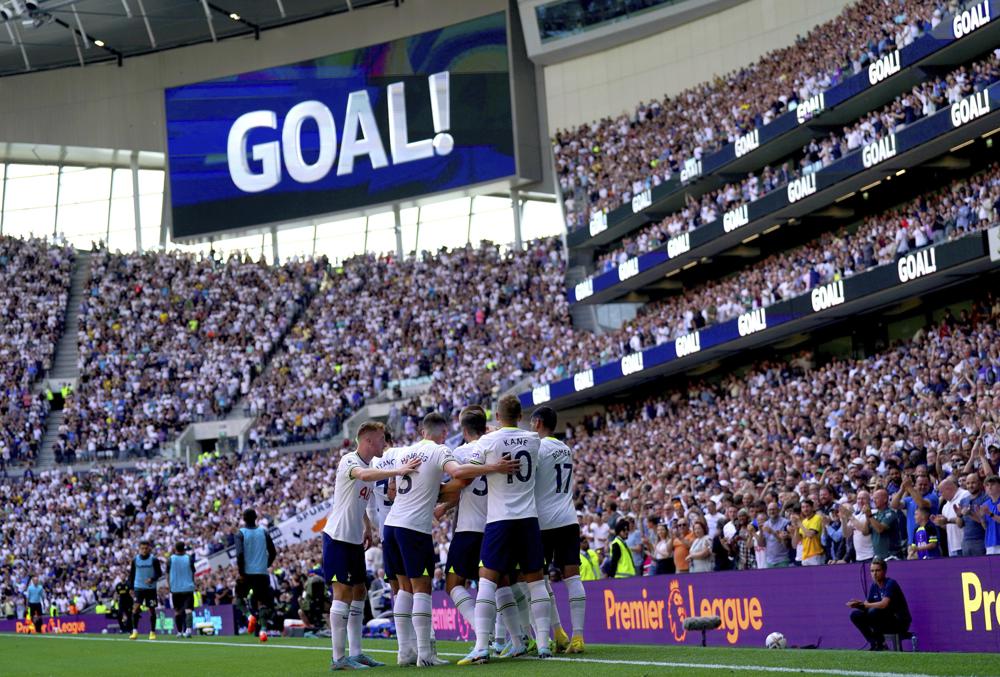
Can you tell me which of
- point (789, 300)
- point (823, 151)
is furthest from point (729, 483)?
point (823, 151)

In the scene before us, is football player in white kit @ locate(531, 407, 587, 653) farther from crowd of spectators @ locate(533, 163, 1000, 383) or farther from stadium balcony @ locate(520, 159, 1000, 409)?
crowd of spectators @ locate(533, 163, 1000, 383)

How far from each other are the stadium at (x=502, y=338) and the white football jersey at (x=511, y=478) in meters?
0.04

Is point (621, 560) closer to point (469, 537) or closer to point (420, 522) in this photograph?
point (469, 537)

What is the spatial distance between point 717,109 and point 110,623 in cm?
2661

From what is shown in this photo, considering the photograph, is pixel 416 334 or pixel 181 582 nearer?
pixel 181 582

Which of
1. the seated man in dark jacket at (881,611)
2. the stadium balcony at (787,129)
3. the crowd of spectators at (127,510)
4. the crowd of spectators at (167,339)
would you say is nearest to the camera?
the seated man in dark jacket at (881,611)

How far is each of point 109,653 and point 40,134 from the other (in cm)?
4871

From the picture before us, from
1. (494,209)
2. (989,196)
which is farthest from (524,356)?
(989,196)

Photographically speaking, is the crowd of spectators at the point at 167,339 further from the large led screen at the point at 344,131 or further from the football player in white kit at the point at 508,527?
the football player in white kit at the point at 508,527

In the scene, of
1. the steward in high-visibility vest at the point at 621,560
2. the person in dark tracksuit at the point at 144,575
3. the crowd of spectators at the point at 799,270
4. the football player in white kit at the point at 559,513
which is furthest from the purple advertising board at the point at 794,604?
the crowd of spectators at the point at 799,270

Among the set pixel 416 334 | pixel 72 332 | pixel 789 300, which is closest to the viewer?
pixel 789 300

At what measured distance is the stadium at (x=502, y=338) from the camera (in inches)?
497

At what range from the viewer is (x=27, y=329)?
177 ft

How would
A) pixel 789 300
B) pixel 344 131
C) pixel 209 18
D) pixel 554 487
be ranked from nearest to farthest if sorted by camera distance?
1. pixel 554 487
2. pixel 789 300
3. pixel 209 18
4. pixel 344 131
